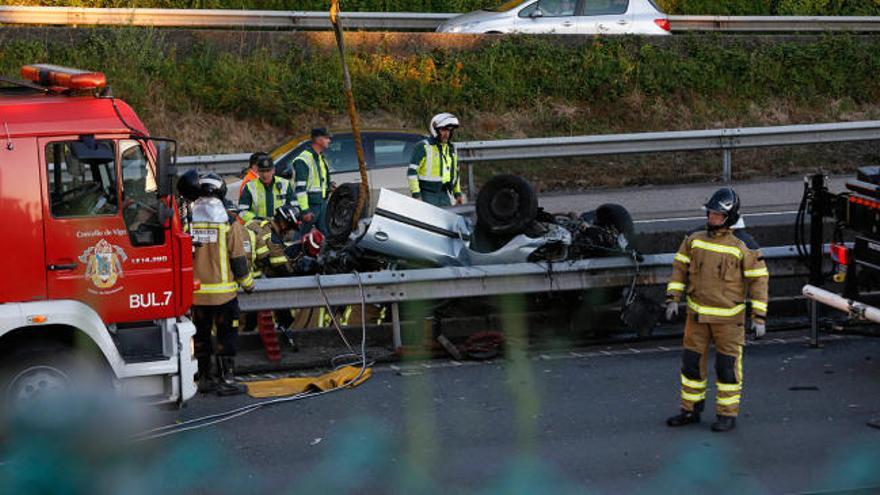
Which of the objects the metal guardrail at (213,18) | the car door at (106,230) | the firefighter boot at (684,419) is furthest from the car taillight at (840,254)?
the metal guardrail at (213,18)

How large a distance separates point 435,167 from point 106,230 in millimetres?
5194

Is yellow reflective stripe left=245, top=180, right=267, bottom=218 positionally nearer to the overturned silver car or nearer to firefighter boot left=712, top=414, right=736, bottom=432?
the overturned silver car

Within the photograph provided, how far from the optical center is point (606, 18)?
22812 millimetres

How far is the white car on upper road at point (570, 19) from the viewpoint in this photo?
22.6 m

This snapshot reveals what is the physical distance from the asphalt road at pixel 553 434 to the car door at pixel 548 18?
12.0 metres

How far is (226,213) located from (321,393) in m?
1.48

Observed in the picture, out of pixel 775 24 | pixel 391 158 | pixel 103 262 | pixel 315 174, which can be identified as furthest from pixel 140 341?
pixel 775 24

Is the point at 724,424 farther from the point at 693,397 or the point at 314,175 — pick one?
the point at 314,175

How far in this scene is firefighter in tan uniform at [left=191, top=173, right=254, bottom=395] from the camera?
406 inches

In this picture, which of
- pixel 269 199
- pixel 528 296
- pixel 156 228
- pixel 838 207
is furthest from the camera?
pixel 269 199

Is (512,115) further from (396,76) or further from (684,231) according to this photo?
(684,231)

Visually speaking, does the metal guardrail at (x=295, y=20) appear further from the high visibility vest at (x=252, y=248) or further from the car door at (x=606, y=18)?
the high visibility vest at (x=252, y=248)

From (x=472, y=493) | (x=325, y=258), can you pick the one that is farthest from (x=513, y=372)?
(x=472, y=493)

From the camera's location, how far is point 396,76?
21688mm
